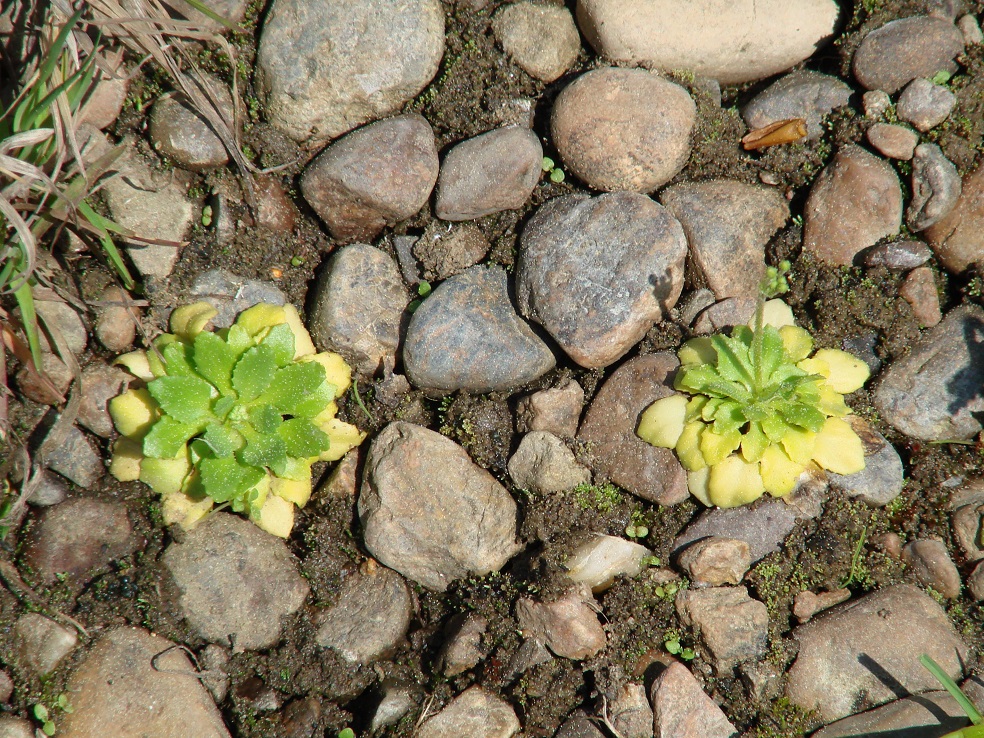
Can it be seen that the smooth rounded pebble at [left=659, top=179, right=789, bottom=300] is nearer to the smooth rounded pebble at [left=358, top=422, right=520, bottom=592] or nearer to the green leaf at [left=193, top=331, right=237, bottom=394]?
the smooth rounded pebble at [left=358, top=422, right=520, bottom=592]

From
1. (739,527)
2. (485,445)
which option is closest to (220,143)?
(485,445)

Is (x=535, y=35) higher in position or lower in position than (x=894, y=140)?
higher

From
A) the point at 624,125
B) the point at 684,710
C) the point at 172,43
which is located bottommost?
the point at 684,710

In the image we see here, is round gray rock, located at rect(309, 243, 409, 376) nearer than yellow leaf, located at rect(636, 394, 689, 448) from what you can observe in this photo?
No

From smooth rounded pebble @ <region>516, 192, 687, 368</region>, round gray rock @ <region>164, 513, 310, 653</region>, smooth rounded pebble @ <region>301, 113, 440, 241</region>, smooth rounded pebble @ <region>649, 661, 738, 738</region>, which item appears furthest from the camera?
smooth rounded pebble @ <region>301, 113, 440, 241</region>

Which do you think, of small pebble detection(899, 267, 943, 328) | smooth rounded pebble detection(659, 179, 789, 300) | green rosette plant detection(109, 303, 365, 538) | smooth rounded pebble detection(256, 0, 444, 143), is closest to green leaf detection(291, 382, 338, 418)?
green rosette plant detection(109, 303, 365, 538)

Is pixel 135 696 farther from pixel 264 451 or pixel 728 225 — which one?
pixel 728 225

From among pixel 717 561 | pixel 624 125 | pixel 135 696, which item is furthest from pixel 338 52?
pixel 135 696
